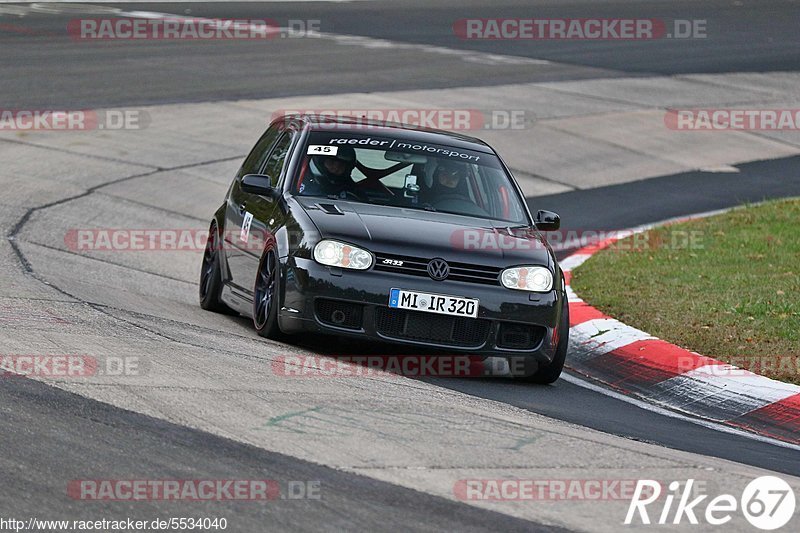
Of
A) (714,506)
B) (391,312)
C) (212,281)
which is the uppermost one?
(391,312)

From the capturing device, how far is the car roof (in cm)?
1016

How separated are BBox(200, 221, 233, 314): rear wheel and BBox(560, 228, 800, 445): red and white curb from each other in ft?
8.50

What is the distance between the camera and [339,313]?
8508 millimetres

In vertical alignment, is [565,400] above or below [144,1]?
below

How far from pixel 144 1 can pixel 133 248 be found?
21.4 m

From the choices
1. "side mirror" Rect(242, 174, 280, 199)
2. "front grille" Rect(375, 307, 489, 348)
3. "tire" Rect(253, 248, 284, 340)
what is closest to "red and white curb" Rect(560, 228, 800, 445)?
"front grille" Rect(375, 307, 489, 348)

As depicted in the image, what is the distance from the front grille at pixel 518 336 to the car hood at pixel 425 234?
1.27 ft

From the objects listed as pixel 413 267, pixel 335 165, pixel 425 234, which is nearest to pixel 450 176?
pixel 335 165

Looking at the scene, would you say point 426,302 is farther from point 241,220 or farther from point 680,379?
point 241,220

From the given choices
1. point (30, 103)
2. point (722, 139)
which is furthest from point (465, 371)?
point (722, 139)

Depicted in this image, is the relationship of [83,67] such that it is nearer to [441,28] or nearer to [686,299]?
[441,28]

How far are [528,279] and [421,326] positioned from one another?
2.50 feet

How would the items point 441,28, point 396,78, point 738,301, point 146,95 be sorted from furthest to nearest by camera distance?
point 441,28 < point 396,78 < point 146,95 < point 738,301

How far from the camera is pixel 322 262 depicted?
335 inches
